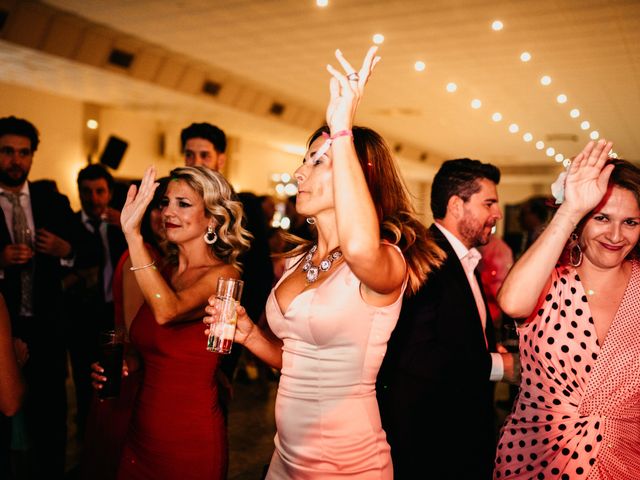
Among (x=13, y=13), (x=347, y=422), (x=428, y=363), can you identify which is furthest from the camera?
(x=13, y=13)

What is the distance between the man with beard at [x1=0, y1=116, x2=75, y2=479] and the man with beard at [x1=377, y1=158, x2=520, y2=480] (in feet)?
6.61

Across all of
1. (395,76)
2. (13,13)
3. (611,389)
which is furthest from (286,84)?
(611,389)

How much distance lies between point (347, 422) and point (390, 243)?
0.51m

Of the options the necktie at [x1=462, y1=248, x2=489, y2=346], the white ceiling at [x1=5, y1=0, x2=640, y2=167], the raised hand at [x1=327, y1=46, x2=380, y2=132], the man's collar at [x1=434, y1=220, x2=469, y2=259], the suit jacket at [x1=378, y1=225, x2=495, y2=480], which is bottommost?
the suit jacket at [x1=378, y1=225, x2=495, y2=480]

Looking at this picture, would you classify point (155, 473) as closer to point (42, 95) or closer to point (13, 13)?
point (13, 13)

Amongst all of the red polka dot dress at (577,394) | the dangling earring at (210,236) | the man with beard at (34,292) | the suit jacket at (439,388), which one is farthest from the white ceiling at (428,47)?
the red polka dot dress at (577,394)

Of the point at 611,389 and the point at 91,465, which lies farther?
the point at 91,465

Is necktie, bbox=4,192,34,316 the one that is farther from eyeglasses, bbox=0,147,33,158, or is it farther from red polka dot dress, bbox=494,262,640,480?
red polka dot dress, bbox=494,262,640,480

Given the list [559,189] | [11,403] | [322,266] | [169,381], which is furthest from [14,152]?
[559,189]

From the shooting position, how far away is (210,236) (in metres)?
2.35

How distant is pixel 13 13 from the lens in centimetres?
576

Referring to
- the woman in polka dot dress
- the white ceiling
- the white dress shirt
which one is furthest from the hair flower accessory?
the white ceiling

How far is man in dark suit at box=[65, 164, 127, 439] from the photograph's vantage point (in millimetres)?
3688

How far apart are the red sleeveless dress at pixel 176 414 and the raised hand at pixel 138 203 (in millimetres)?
401
